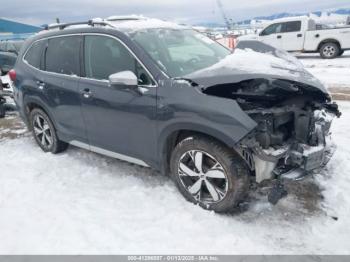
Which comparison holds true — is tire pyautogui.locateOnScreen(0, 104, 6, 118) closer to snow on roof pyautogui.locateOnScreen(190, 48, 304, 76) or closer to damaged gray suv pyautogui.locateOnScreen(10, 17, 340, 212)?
damaged gray suv pyautogui.locateOnScreen(10, 17, 340, 212)

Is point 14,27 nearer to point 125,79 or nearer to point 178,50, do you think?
point 178,50

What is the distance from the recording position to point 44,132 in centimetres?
530

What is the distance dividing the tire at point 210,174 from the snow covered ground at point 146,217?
0.46ft

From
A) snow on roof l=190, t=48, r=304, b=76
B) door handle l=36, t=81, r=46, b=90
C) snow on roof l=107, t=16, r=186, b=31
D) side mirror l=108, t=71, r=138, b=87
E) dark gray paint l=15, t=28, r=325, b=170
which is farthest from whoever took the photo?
door handle l=36, t=81, r=46, b=90

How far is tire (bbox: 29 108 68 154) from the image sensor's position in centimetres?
512

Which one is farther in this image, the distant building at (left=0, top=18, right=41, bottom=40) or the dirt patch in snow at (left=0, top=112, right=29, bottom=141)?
the distant building at (left=0, top=18, right=41, bottom=40)

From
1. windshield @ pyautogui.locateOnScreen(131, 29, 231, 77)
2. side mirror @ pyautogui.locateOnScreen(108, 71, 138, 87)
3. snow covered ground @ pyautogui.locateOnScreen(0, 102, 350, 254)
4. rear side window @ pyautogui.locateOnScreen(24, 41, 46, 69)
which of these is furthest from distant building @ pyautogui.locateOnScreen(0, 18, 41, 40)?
side mirror @ pyautogui.locateOnScreen(108, 71, 138, 87)

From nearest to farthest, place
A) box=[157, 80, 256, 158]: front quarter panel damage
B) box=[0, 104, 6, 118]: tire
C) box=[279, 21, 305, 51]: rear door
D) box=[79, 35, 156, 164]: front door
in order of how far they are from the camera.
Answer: box=[157, 80, 256, 158]: front quarter panel damage
box=[79, 35, 156, 164]: front door
box=[0, 104, 6, 118]: tire
box=[279, 21, 305, 51]: rear door

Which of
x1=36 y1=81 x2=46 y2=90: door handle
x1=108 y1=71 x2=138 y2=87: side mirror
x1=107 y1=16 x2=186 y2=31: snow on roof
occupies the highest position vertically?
x1=107 y1=16 x2=186 y2=31: snow on roof

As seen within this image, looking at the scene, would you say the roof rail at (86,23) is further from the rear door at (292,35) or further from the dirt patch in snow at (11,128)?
the rear door at (292,35)

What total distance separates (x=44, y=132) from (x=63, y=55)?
4.60 feet

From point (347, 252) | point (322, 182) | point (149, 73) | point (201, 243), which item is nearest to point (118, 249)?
point (201, 243)

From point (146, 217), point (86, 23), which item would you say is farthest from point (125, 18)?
point (146, 217)

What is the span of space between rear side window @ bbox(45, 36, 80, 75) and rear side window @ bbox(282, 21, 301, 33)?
14459mm
